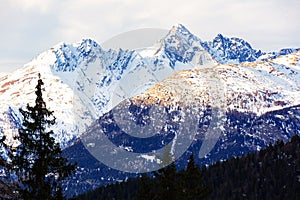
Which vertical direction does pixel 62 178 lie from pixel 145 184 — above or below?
above

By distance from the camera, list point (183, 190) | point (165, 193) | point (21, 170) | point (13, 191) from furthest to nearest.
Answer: point (183, 190) < point (165, 193) < point (21, 170) < point (13, 191)

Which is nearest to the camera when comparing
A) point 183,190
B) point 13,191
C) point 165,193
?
point 13,191

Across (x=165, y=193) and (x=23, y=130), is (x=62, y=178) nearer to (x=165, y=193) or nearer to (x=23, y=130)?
(x=23, y=130)

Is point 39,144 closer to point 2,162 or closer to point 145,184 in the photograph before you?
point 2,162

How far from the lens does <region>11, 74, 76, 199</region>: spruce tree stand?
37.7m

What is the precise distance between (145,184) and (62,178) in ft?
76.5

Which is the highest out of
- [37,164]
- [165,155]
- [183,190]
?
[37,164]

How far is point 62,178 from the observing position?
38.2 meters

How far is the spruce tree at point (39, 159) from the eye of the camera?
124 feet

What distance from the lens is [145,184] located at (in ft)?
199

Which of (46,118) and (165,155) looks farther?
(165,155)

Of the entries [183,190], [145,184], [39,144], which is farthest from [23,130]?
[183,190]

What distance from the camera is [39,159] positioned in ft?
127

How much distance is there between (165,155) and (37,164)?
1009 inches
